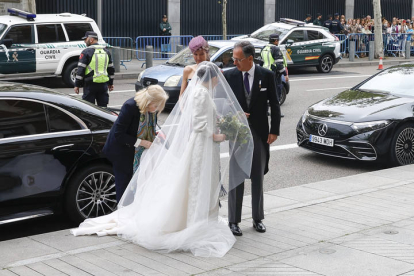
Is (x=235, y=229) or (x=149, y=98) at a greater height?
(x=149, y=98)

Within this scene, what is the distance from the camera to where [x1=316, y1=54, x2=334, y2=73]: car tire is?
2395cm

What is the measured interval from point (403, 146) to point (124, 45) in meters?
18.3

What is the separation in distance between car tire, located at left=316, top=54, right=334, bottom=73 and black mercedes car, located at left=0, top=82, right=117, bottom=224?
17.9 m

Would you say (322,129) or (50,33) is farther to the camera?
(50,33)

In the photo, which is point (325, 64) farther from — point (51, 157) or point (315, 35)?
point (51, 157)

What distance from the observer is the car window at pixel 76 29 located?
18.1m

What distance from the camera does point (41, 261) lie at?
5.29 m

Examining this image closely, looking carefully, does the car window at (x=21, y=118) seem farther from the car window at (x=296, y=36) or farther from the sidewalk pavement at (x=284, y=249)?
the car window at (x=296, y=36)

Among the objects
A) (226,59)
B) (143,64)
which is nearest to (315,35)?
(143,64)

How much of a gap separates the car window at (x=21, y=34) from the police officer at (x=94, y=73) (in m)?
6.24

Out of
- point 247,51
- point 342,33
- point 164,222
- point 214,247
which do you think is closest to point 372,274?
point 214,247

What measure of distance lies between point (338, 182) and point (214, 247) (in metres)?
3.25

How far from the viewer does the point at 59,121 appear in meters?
6.56

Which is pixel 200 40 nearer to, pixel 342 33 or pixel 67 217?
pixel 67 217
